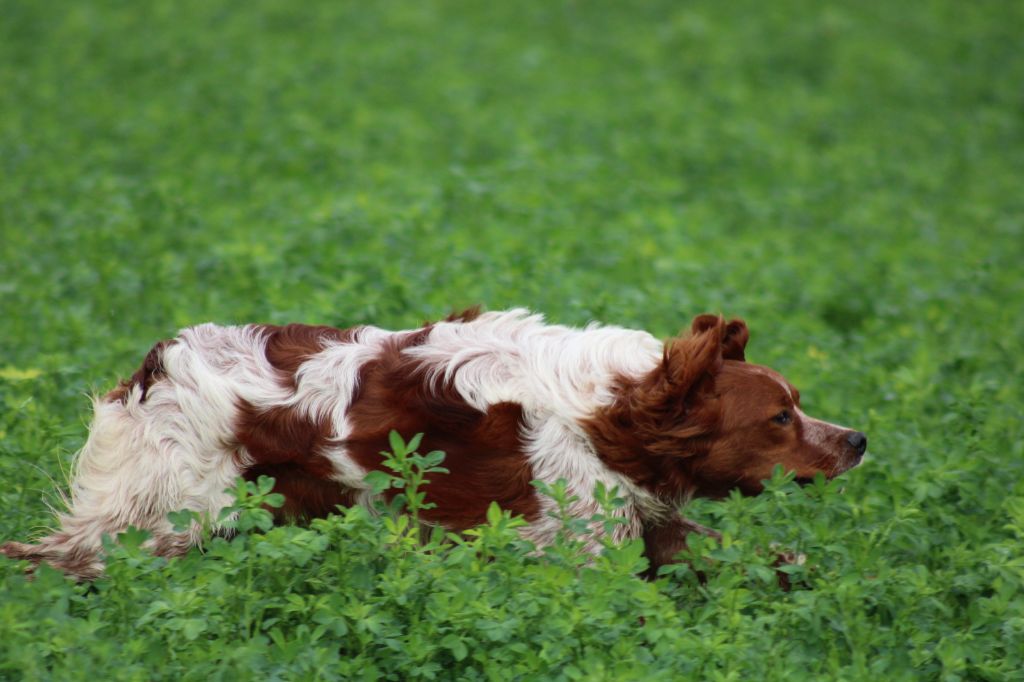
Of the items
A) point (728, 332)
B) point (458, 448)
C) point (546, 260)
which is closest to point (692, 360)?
point (728, 332)

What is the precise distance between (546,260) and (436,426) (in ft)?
10.6

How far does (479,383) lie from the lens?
15.7ft

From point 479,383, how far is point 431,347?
258 mm

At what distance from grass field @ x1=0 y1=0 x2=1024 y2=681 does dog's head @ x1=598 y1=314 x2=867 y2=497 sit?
242 mm

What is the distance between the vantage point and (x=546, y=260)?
781cm

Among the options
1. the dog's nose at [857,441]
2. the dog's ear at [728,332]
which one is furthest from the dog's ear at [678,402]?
the dog's nose at [857,441]

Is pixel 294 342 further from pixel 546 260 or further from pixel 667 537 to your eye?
pixel 546 260

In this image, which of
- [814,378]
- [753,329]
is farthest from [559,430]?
[753,329]

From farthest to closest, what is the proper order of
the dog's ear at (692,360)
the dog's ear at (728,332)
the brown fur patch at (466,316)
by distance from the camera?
the brown fur patch at (466,316), the dog's ear at (728,332), the dog's ear at (692,360)

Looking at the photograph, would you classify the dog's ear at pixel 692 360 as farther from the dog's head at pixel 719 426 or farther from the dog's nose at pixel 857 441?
the dog's nose at pixel 857 441

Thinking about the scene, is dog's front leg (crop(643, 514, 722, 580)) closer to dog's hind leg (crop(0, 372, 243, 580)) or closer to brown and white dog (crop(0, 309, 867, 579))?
brown and white dog (crop(0, 309, 867, 579))

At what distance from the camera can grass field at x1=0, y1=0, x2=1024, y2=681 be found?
4.14 m

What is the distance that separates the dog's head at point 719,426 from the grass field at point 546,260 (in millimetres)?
242

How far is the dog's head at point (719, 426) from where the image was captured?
482 cm
